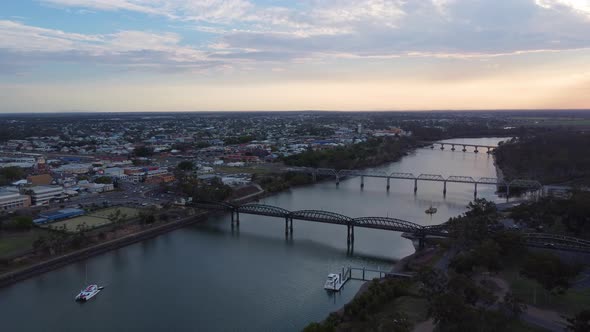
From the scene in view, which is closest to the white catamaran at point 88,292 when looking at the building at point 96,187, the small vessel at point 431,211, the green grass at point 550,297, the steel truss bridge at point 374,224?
the steel truss bridge at point 374,224

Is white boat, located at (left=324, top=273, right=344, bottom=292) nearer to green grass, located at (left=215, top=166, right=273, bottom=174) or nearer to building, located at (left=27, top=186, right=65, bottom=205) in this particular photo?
building, located at (left=27, top=186, right=65, bottom=205)

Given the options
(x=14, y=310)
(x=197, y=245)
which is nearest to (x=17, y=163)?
(x=197, y=245)

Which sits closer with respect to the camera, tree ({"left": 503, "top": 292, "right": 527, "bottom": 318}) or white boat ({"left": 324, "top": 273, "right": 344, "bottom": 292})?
tree ({"left": 503, "top": 292, "right": 527, "bottom": 318})

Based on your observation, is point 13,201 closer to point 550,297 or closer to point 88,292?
point 88,292

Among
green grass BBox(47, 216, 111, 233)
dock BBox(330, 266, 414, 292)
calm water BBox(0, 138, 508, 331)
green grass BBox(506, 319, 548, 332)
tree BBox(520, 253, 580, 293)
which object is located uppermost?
tree BBox(520, 253, 580, 293)

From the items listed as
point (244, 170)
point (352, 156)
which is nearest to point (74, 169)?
point (244, 170)

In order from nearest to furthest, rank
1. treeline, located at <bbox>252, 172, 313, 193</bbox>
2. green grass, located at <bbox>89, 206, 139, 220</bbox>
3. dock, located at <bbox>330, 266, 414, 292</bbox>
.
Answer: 1. dock, located at <bbox>330, 266, 414, 292</bbox>
2. green grass, located at <bbox>89, 206, 139, 220</bbox>
3. treeline, located at <bbox>252, 172, 313, 193</bbox>

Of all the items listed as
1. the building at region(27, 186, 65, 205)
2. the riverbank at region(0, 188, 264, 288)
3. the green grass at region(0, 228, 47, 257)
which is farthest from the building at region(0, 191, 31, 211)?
the riverbank at region(0, 188, 264, 288)
